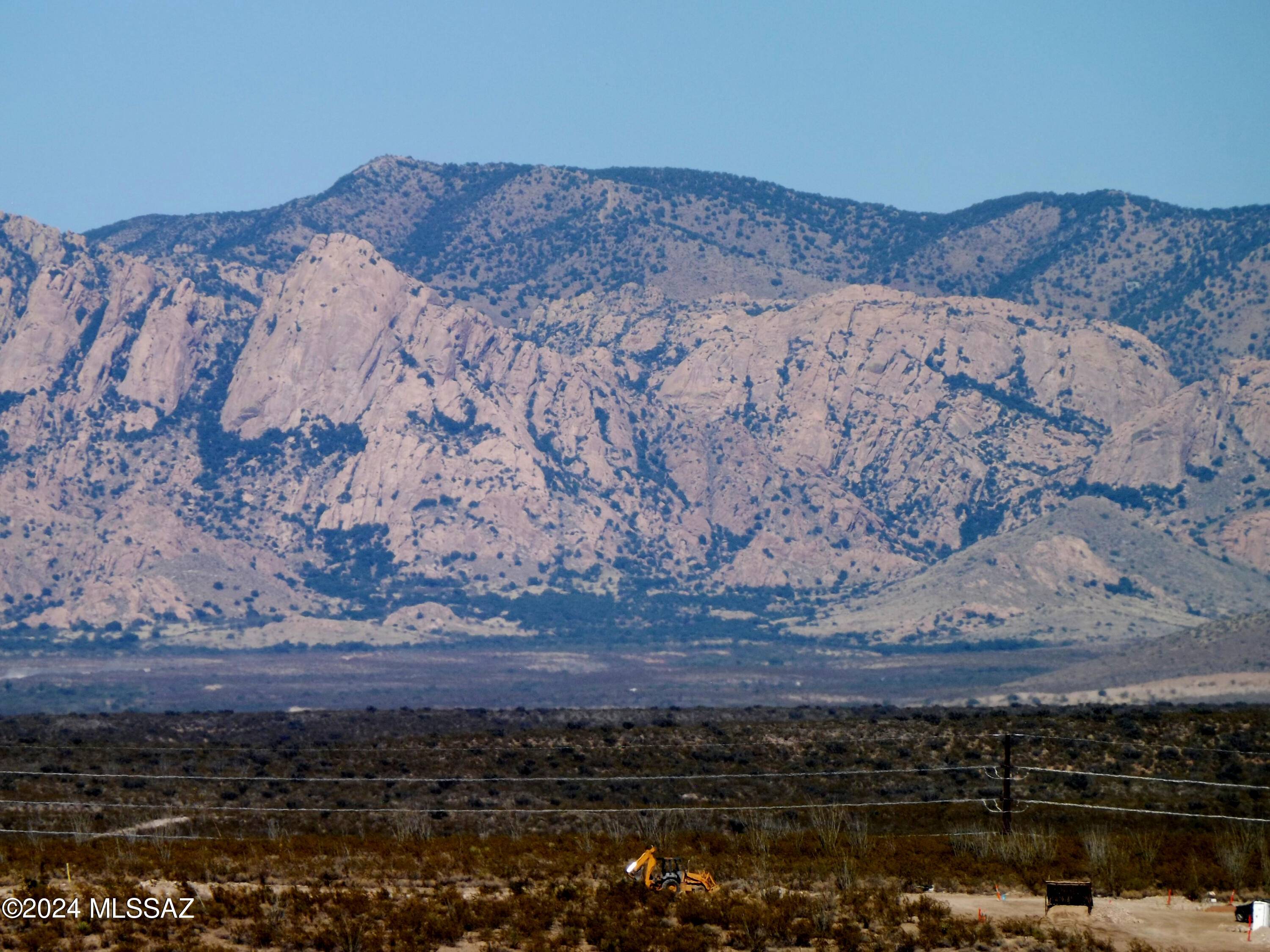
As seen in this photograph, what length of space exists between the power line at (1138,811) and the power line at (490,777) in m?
3.93

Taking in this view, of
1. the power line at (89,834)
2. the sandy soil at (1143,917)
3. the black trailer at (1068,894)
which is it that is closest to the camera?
the sandy soil at (1143,917)

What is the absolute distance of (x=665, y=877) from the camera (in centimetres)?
4325

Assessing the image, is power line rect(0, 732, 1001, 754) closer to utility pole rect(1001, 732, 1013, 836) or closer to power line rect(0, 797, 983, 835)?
power line rect(0, 797, 983, 835)

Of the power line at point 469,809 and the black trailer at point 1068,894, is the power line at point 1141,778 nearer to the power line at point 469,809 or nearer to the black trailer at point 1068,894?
the power line at point 469,809

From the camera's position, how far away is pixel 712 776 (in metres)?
75.2

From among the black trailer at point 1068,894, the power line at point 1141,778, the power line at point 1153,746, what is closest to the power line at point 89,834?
the black trailer at point 1068,894

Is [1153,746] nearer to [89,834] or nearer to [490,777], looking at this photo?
[490,777]

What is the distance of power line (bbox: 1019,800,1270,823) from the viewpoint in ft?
196

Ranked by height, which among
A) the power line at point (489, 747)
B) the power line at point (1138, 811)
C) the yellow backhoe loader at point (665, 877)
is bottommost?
the power line at point (1138, 811)

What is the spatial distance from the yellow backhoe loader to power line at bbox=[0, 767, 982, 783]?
1066 inches

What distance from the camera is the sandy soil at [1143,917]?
39906mm

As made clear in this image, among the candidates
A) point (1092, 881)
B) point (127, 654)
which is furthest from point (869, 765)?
point (127, 654)

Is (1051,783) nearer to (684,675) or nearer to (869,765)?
(869,765)

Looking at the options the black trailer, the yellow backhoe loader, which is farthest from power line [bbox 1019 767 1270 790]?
the yellow backhoe loader
